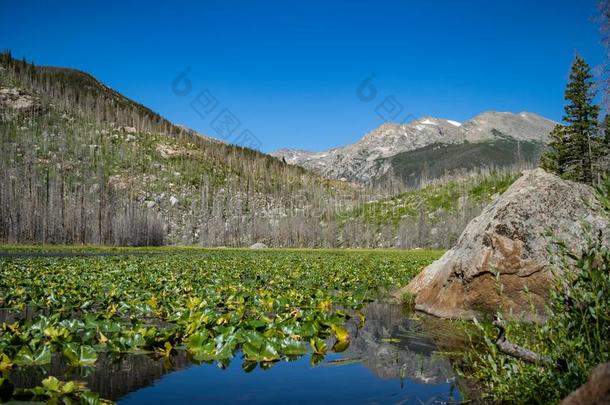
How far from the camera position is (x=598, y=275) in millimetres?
4234

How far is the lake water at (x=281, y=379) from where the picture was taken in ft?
18.8

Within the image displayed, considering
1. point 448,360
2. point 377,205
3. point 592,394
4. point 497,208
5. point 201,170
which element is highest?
point 201,170

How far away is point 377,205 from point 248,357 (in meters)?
138

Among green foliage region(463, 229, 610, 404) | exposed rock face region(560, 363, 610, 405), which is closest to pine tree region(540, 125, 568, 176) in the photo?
green foliage region(463, 229, 610, 404)

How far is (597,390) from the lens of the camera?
2434 mm

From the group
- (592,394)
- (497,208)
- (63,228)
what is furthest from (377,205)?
(592,394)

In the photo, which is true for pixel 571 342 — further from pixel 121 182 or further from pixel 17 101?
pixel 17 101

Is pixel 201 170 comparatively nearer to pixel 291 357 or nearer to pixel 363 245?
pixel 363 245

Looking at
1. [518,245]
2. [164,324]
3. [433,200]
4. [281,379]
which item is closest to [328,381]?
[281,379]

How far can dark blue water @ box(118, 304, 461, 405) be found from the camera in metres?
5.71

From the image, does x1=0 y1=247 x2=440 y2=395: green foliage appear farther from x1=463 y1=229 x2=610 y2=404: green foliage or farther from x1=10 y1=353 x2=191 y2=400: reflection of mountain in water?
x1=463 y1=229 x2=610 y2=404: green foliage

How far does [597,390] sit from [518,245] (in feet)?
30.5

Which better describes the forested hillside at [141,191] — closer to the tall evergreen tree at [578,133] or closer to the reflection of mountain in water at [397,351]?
the tall evergreen tree at [578,133]

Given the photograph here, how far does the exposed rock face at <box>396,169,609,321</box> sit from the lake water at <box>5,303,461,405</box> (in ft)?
12.2
